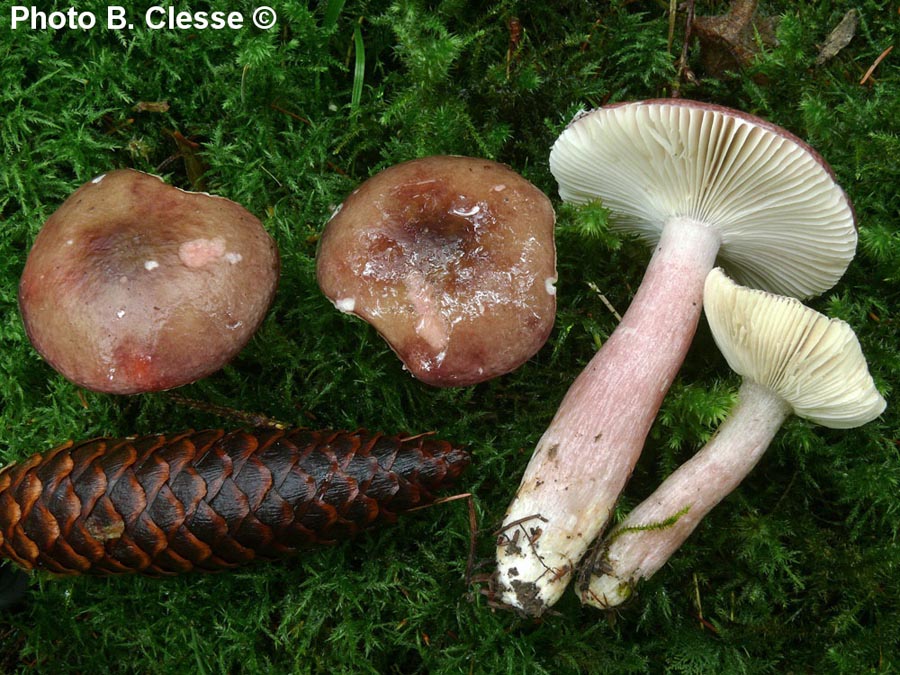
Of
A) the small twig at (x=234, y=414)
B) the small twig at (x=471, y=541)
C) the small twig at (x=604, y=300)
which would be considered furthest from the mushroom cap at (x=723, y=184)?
the small twig at (x=234, y=414)

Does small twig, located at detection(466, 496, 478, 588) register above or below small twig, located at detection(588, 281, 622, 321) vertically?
below

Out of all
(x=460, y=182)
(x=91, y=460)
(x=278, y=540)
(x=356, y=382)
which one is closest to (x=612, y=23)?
(x=460, y=182)

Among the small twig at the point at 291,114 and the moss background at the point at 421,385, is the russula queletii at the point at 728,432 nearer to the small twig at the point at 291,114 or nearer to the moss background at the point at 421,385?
the moss background at the point at 421,385

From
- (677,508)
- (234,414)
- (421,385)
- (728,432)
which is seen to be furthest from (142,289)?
(728,432)

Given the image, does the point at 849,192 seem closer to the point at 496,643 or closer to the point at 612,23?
the point at 612,23

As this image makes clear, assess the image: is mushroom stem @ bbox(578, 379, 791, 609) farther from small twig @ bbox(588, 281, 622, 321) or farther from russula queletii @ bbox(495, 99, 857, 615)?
small twig @ bbox(588, 281, 622, 321)

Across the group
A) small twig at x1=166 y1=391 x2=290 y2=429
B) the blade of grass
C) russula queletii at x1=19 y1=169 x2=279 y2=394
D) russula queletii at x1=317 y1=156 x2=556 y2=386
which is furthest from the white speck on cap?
the blade of grass

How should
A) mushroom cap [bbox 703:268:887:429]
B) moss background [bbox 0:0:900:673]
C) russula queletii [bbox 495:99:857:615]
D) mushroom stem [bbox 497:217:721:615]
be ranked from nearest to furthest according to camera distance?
mushroom cap [bbox 703:268:887:429], russula queletii [bbox 495:99:857:615], mushroom stem [bbox 497:217:721:615], moss background [bbox 0:0:900:673]

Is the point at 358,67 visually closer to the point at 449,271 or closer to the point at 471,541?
the point at 449,271
